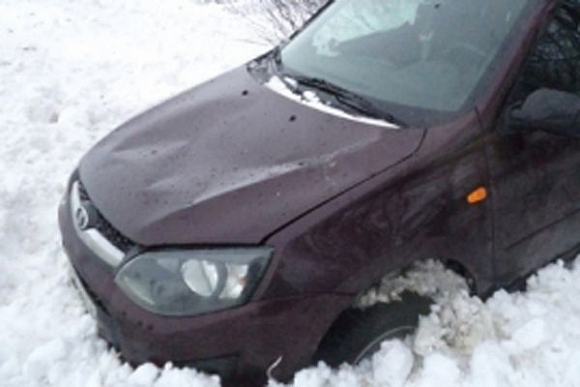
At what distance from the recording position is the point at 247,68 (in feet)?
11.0

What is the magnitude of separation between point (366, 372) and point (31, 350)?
59.6 inches

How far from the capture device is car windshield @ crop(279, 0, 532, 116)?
2604mm

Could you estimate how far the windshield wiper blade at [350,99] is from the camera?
2.53 metres

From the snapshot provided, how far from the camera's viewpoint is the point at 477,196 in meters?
2.44

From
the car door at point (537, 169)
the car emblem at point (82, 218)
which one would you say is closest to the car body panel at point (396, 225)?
the car door at point (537, 169)

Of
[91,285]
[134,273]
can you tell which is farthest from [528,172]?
[91,285]

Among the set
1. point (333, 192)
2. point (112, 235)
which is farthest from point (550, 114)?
point (112, 235)

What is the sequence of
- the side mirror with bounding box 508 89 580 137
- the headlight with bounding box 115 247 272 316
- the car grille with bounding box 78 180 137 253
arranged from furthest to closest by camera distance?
the side mirror with bounding box 508 89 580 137, the car grille with bounding box 78 180 137 253, the headlight with bounding box 115 247 272 316

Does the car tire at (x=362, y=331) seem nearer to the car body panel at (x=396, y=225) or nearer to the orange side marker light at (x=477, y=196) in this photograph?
the car body panel at (x=396, y=225)

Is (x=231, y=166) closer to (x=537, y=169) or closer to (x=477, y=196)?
(x=477, y=196)

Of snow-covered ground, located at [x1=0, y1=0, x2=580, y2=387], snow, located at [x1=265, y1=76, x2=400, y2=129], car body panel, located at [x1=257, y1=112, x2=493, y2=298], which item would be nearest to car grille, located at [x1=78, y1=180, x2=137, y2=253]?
snow-covered ground, located at [x1=0, y1=0, x2=580, y2=387]

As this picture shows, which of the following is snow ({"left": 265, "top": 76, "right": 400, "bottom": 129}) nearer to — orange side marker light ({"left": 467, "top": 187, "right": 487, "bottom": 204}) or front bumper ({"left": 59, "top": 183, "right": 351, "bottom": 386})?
orange side marker light ({"left": 467, "top": 187, "right": 487, "bottom": 204})

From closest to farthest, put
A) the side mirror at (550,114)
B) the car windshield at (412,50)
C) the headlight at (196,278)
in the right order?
the headlight at (196,278) → the side mirror at (550,114) → the car windshield at (412,50)

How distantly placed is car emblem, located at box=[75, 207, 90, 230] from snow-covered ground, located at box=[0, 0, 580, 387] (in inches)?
17.9
